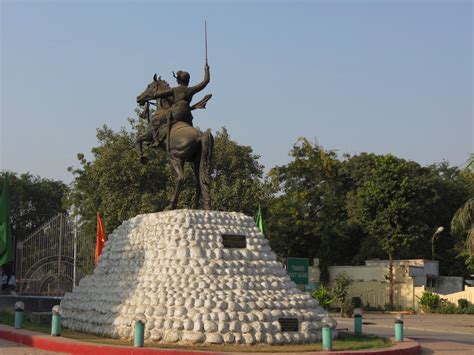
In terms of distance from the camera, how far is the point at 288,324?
14.8 metres

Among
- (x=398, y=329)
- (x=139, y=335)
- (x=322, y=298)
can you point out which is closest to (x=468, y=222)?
(x=322, y=298)

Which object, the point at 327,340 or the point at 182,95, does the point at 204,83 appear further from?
the point at 327,340

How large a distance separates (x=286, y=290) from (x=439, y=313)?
2149 centimetres

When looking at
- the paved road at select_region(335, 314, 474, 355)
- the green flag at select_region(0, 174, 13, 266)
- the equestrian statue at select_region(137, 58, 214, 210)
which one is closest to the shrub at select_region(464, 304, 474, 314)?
Answer: the paved road at select_region(335, 314, 474, 355)

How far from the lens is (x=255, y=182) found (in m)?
37.3

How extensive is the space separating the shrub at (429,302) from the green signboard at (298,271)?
39.3ft

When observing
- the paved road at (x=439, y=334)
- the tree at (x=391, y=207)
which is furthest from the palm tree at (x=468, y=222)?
the tree at (x=391, y=207)

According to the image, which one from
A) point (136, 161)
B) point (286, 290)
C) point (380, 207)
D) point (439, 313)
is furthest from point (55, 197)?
point (286, 290)

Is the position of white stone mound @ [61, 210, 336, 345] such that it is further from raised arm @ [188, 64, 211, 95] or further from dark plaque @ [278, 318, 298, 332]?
raised arm @ [188, 64, 211, 95]

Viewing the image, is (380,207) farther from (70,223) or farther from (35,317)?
(35,317)

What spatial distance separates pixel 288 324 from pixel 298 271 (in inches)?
450

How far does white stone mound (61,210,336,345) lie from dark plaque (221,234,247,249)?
0.33ft

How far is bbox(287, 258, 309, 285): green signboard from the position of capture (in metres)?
26.0

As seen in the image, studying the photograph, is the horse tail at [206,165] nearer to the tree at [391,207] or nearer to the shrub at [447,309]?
the shrub at [447,309]
